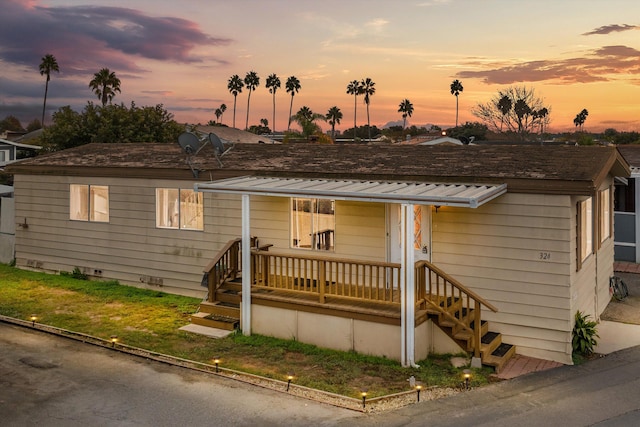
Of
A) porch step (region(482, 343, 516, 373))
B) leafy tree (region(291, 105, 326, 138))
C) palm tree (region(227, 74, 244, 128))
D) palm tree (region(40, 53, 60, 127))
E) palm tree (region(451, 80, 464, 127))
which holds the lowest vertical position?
porch step (region(482, 343, 516, 373))

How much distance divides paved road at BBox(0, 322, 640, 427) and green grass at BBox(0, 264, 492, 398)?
2.24ft

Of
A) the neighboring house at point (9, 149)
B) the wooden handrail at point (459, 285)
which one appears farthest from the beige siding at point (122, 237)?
the neighboring house at point (9, 149)

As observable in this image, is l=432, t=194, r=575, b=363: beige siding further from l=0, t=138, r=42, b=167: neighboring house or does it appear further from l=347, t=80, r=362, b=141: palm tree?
l=347, t=80, r=362, b=141: palm tree

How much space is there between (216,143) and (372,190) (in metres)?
5.31

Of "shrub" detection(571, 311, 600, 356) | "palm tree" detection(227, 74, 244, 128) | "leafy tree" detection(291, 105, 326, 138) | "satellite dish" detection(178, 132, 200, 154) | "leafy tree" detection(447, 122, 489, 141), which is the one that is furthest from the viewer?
"palm tree" detection(227, 74, 244, 128)

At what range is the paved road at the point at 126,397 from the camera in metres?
7.39

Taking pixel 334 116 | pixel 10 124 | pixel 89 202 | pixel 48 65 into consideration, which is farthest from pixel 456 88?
pixel 10 124

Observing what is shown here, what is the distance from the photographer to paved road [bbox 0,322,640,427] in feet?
24.2

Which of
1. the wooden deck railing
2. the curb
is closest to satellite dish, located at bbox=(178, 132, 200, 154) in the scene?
the wooden deck railing

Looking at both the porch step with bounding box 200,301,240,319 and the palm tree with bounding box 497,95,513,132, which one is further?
the palm tree with bounding box 497,95,513,132

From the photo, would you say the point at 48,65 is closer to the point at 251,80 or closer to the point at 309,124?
the point at 251,80

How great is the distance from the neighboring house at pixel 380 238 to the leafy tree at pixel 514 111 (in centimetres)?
3317

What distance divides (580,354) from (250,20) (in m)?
21.5

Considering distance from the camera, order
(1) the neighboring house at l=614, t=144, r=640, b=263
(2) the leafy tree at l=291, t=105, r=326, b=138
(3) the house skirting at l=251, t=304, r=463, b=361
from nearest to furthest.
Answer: (3) the house skirting at l=251, t=304, r=463, b=361
(1) the neighboring house at l=614, t=144, r=640, b=263
(2) the leafy tree at l=291, t=105, r=326, b=138
